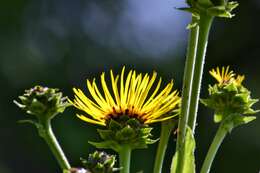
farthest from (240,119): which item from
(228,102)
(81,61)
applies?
(81,61)

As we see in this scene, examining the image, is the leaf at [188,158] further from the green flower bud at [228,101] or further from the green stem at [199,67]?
the green flower bud at [228,101]

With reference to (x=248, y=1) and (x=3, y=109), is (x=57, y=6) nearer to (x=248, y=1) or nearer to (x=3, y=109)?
(x=248, y=1)

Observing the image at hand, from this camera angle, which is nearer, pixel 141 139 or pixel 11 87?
pixel 141 139

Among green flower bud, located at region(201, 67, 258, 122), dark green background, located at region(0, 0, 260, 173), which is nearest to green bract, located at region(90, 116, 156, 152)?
green flower bud, located at region(201, 67, 258, 122)

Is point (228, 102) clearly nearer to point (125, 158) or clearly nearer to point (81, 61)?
point (125, 158)

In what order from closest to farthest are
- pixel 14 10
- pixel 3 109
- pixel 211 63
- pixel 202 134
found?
1. pixel 202 134
2. pixel 3 109
3. pixel 211 63
4. pixel 14 10

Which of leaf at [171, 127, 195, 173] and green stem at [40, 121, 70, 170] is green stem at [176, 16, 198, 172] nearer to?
leaf at [171, 127, 195, 173]

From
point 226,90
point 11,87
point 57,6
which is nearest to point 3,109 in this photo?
point 11,87

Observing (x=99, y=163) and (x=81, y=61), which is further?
(x=81, y=61)
